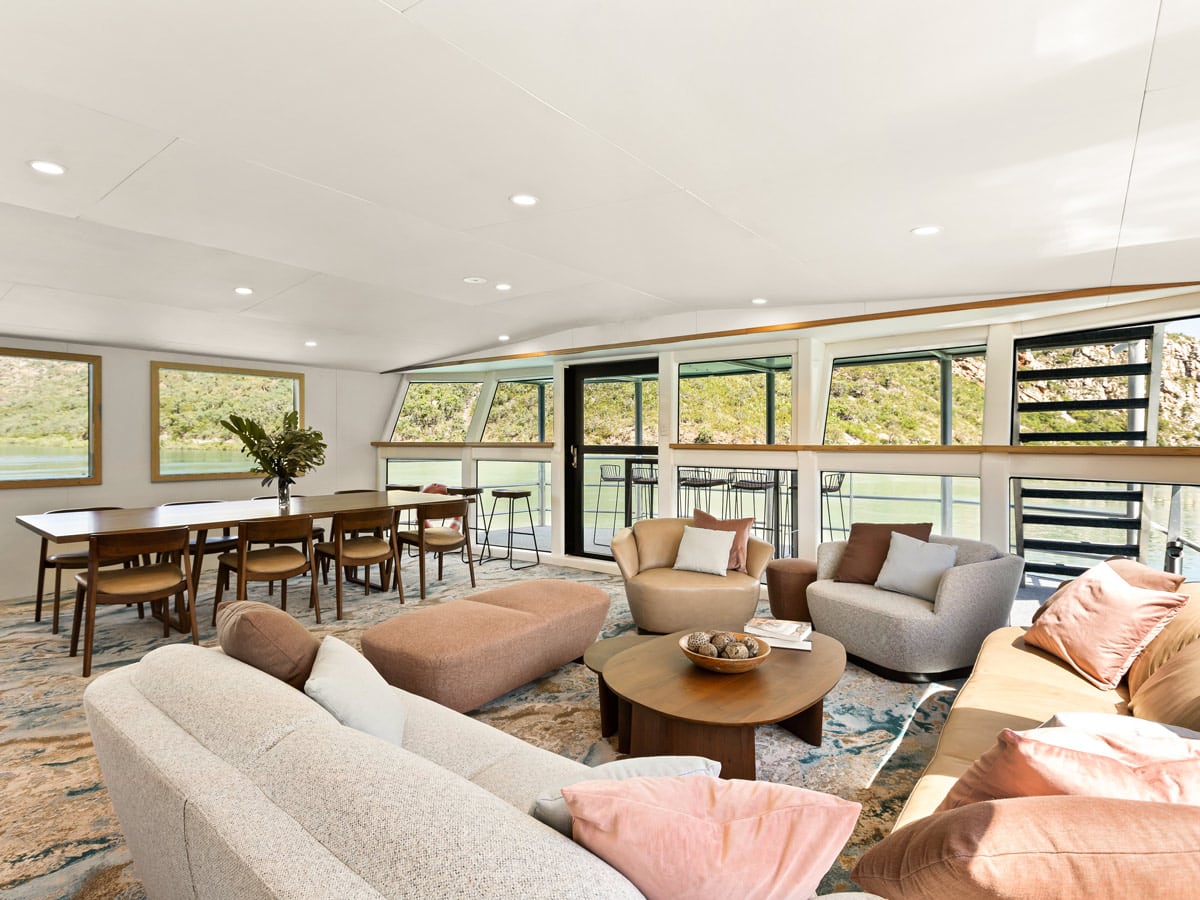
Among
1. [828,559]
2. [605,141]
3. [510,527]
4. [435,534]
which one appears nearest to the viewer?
[605,141]

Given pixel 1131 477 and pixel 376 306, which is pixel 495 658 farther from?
pixel 1131 477

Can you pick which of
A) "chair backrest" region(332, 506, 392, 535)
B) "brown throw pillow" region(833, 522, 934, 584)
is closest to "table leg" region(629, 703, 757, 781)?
"brown throw pillow" region(833, 522, 934, 584)

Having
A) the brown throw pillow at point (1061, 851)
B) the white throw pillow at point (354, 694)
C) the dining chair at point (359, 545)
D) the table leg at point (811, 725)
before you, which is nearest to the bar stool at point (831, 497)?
the table leg at point (811, 725)

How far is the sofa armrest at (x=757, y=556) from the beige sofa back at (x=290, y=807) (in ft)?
9.44

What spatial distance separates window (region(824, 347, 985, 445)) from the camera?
4.55 m

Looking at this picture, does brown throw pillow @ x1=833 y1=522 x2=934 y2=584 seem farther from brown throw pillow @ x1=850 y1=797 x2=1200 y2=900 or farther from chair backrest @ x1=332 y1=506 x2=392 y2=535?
chair backrest @ x1=332 y1=506 x2=392 y2=535

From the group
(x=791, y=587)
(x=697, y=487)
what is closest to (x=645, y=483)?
(x=697, y=487)

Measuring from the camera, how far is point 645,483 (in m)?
6.16

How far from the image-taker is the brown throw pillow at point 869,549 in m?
3.85

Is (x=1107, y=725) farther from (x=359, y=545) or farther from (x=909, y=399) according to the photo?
(x=359, y=545)

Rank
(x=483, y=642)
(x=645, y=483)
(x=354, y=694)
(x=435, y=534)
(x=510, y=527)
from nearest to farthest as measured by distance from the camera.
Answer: (x=354, y=694), (x=483, y=642), (x=435, y=534), (x=645, y=483), (x=510, y=527)

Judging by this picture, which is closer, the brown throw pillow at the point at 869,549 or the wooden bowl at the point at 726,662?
the wooden bowl at the point at 726,662

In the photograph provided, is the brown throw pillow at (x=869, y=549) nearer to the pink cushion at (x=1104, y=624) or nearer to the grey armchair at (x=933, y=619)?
the grey armchair at (x=933, y=619)

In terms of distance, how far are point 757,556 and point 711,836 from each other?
3.51m
